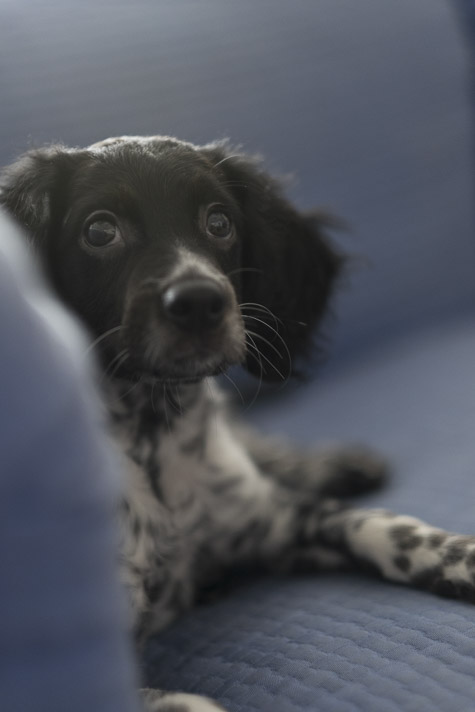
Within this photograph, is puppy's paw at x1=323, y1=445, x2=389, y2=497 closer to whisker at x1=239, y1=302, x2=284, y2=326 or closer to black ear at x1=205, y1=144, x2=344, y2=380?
black ear at x1=205, y1=144, x2=344, y2=380

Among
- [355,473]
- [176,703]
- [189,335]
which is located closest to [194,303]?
[189,335]

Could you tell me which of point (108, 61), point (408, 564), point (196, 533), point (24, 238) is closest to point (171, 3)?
point (108, 61)

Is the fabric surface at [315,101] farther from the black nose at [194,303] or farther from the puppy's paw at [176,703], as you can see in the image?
Result: the puppy's paw at [176,703]

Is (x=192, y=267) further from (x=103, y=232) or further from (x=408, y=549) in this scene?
(x=408, y=549)

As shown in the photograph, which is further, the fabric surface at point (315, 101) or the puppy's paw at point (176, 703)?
the fabric surface at point (315, 101)

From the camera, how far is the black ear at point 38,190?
1.09 m

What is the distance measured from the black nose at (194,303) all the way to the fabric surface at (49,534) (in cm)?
37

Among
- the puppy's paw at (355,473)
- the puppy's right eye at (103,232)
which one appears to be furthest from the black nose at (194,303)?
the puppy's paw at (355,473)

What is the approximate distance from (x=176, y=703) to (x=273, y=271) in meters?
0.66

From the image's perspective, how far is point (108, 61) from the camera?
150 centimetres

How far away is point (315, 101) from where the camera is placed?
1.89 metres

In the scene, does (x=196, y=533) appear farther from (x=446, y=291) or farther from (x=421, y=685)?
(x=446, y=291)

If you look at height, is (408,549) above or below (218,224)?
below

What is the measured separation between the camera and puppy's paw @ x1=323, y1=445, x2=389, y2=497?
1.53 meters
